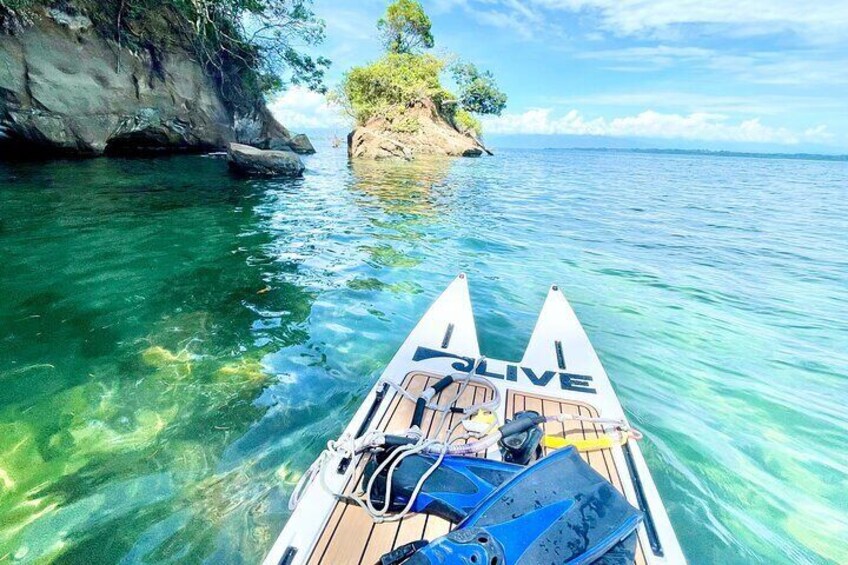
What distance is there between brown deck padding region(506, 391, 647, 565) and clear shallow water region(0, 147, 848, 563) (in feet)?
2.19

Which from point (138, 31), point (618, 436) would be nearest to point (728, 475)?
point (618, 436)

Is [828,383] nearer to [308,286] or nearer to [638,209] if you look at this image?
[308,286]

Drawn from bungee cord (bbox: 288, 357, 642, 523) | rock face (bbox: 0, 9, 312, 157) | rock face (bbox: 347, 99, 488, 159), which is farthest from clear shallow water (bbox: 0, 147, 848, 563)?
rock face (bbox: 347, 99, 488, 159)

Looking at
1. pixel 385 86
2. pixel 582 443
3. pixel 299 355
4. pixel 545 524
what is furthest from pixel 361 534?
pixel 385 86

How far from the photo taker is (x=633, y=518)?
5.87ft

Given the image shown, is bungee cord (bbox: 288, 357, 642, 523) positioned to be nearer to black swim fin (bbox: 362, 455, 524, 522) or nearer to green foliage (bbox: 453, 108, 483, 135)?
black swim fin (bbox: 362, 455, 524, 522)

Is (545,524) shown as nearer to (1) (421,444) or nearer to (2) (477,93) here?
(1) (421,444)

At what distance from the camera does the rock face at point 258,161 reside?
16406 mm

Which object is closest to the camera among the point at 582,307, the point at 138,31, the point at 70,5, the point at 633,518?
the point at 633,518

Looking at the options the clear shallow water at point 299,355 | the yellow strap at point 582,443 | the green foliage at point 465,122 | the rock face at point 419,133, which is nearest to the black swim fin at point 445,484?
the yellow strap at point 582,443

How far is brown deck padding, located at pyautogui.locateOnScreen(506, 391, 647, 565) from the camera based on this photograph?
8.68 feet

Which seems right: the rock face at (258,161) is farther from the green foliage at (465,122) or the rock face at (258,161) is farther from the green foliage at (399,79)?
the green foliage at (465,122)

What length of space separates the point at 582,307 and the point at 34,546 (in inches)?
239

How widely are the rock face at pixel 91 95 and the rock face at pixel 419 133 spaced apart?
45.7 feet
